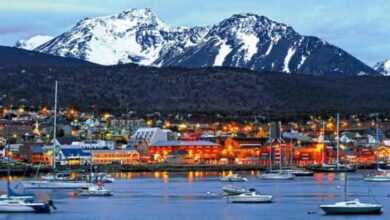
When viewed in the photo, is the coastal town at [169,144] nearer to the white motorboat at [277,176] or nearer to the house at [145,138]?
the house at [145,138]

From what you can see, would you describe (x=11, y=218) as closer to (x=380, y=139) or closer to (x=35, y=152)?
(x=35, y=152)

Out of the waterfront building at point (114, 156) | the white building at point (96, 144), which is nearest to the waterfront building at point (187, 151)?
the waterfront building at point (114, 156)

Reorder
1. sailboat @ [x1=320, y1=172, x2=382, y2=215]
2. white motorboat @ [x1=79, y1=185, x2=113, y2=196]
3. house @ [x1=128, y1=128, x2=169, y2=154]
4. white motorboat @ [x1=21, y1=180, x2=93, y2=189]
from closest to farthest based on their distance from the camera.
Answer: sailboat @ [x1=320, y1=172, x2=382, y2=215] → white motorboat @ [x1=79, y1=185, x2=113, y2=196] → white motorboat @ [x1=21, y1=180, x2=93, y2=189] → house @ [x1=128, y1=128, x2=169, y2=154]

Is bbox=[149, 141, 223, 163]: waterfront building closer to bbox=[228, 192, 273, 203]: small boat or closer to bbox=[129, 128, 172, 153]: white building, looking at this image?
bbox=[129, 128, 172, 153]: white building

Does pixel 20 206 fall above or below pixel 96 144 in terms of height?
below

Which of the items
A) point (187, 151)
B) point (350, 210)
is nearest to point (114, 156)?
point (187, 151)

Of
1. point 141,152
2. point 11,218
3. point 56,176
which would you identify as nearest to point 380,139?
point 141,152

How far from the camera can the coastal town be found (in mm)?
137750

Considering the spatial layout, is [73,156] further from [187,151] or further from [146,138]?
[146,138]

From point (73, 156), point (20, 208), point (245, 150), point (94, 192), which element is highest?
point (245, 150)

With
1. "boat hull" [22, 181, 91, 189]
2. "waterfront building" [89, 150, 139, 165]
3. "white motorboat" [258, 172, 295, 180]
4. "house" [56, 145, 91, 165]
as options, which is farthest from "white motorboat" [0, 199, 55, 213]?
"waterfront building" [89, 150, 139, 165]

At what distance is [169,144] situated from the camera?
153625 mm

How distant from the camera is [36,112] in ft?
635

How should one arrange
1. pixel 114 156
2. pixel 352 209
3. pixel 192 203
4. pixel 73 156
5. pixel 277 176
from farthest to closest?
1. pixel 114 156
2. pixel 73 156
3. pixel 277 176
4. pixel 192 203
5. pixel 352 209
